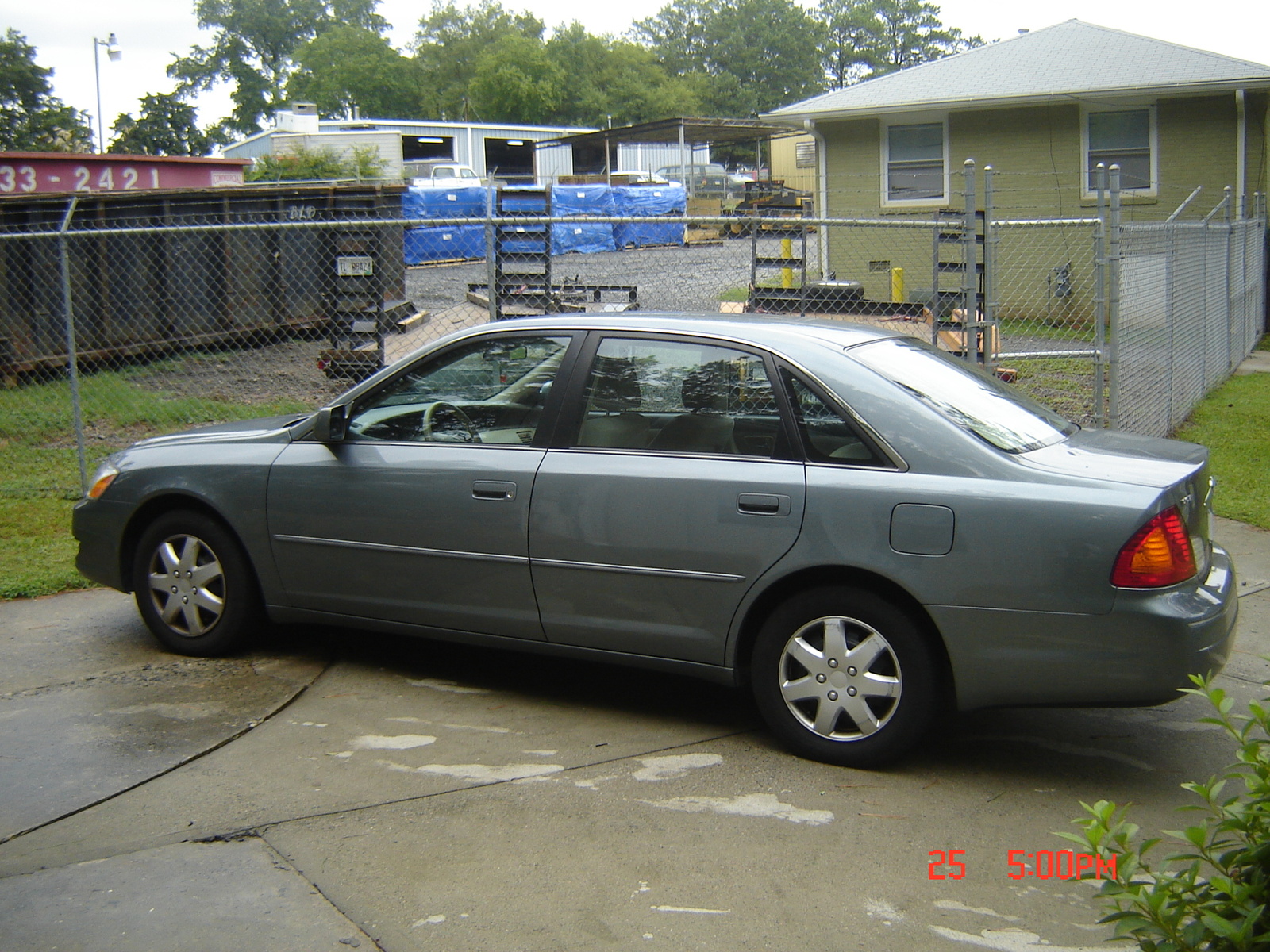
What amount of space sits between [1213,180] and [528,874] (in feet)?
59.1

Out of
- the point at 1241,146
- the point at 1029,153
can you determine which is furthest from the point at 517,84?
the point at 1241,146

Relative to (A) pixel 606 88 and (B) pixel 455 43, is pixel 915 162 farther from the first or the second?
(B) pixel 455 43

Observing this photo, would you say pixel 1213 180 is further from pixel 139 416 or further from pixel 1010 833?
pixel 1010 833

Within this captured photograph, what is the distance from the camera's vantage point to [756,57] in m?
91.8

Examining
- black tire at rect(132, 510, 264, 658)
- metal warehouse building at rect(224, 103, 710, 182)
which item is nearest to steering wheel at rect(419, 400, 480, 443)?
black tire at rect(132, 510, 264, 658)

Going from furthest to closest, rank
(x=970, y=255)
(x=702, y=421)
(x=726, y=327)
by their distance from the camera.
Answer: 1. (x=970, y=255)
2. (x=726, y=327)
3. (x=702, y=421)

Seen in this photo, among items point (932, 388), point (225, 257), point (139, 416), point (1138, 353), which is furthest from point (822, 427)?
point (225, 257)

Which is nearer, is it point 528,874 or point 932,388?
point 528,874

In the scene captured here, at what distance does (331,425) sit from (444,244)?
22707 mm

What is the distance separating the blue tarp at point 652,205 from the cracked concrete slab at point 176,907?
2820cm

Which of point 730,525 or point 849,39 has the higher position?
point 849,39

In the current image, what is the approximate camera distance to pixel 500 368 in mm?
4887

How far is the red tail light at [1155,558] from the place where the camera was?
12.1 feet

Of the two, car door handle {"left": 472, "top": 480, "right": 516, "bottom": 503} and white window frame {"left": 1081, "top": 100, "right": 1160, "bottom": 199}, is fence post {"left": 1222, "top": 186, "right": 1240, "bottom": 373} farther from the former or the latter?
car door handle {"left": 472, "top": 480, "right": 516, "bottom": 503}
